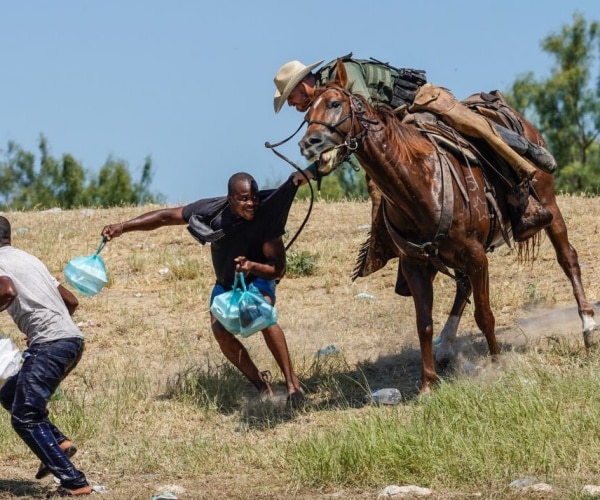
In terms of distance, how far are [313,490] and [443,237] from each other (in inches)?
96.7

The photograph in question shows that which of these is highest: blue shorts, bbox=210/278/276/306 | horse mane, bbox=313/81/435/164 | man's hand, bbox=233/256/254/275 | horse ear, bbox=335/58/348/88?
horse ear, bbox=335/58/348/88

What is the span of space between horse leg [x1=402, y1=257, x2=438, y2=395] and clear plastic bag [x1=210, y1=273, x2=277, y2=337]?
1.15m

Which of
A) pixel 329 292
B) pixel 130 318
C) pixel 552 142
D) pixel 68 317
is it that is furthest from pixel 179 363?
pixel 552 142

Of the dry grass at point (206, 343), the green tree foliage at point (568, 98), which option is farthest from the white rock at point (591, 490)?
the green tree foliage at point (568, 98)

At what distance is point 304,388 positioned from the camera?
10.0 metres

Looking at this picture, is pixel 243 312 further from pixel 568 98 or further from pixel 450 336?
pixel 568 98

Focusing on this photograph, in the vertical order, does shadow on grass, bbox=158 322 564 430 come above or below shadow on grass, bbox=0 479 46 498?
above

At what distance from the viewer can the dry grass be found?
8188mm

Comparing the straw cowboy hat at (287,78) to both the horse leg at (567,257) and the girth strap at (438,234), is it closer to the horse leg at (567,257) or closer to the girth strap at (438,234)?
the girth strap at (438,234)

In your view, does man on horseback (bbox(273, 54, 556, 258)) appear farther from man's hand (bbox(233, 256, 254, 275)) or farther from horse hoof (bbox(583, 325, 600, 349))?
horse hoof (bbox(583, 325, 600, 349))

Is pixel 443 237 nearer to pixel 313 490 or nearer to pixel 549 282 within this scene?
pixel 313 490

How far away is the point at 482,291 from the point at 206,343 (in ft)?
10.2

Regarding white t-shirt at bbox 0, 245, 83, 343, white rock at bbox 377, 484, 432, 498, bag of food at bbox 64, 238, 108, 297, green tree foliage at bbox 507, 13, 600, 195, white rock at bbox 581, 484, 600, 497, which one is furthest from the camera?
green tree foliage at bbox 507, 13, 600, 195

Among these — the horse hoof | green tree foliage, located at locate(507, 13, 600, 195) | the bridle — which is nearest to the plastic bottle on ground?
the horse hoof
